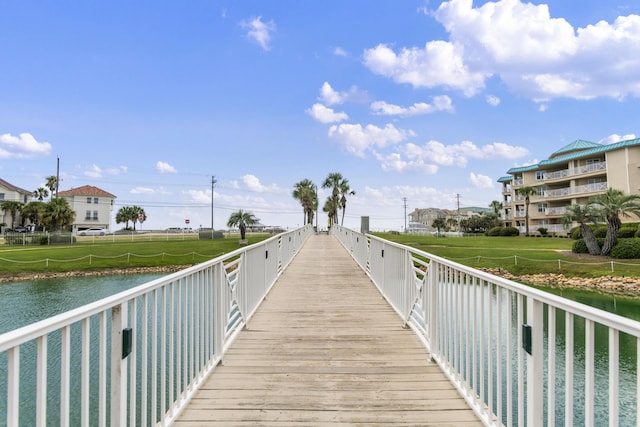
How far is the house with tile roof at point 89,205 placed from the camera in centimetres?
5331

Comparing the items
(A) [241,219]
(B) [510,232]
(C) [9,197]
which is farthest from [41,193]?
(B) [510,232]

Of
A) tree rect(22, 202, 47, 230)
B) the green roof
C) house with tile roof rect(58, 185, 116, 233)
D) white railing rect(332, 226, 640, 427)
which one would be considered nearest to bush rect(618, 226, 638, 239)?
the green roof

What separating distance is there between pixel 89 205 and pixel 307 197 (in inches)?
1372

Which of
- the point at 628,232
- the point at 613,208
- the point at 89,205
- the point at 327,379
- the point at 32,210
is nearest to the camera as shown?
the point at 327,379

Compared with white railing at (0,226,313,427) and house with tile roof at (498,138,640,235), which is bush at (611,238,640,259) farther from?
white railing at (0,226,313,427)

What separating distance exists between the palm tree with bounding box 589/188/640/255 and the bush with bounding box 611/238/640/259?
40cm

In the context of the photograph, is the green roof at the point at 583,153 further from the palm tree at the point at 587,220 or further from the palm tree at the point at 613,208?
the palm tree at the point at 587,220

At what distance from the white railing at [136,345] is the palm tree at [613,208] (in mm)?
19562

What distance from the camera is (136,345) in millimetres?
2410

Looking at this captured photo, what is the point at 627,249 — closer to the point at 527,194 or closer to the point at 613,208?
the point at 613,208

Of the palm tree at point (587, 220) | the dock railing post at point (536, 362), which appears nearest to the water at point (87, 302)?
the dock railing post at point (536, 362)

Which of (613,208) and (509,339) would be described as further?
(613,208)

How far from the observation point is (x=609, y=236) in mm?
18766

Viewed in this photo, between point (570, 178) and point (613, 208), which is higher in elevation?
point (570, 178)
